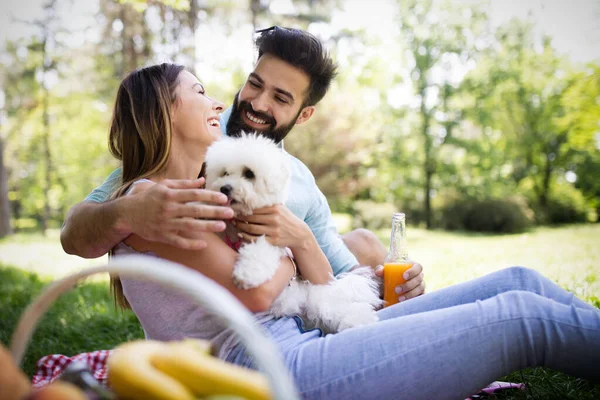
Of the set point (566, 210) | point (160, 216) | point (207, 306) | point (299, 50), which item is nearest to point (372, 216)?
point (566, 210)

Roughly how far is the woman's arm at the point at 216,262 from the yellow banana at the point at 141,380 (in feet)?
2.57

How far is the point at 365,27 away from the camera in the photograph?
18938 mm

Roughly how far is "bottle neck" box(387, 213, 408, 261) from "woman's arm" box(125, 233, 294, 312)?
1.04 metres

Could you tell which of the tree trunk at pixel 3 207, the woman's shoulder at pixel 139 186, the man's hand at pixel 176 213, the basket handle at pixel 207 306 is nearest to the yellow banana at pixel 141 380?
the basket handle at pixel 207 306

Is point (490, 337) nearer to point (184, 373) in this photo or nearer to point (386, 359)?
point (386, 359)

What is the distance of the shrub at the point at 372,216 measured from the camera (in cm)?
1625

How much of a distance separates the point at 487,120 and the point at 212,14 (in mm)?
12381

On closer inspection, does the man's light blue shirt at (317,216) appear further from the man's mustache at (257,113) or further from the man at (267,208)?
the man's mustache at (257,113)

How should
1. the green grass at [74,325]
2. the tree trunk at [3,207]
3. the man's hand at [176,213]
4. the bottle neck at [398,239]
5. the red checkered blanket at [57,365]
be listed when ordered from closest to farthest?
the man's hand at [176,213] → the red checkered blanket at [57,365] → the bottle neck at [398,239] → the green grass at [74,325] → the tree trunk at [3,207]

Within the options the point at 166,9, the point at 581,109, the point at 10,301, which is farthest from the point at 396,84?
the point at 10,301

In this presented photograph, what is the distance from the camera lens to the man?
156 centimetres

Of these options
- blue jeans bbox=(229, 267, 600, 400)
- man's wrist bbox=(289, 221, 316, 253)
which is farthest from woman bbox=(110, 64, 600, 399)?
man's wrist bbox=(289, 221, 316, 253)

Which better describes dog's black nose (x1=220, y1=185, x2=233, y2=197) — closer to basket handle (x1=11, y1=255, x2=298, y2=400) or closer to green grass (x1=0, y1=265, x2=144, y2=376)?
basket handle (x1=11, y1=255, x2=298, y2=400)

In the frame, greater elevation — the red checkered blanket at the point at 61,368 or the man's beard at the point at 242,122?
the man's beard at the point at 242,122
